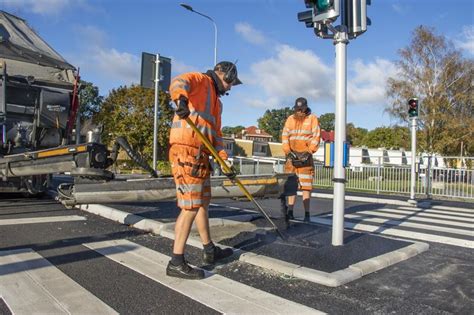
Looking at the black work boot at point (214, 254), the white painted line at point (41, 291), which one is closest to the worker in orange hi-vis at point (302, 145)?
the black work boot at point (214, 254)

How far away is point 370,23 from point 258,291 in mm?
3454

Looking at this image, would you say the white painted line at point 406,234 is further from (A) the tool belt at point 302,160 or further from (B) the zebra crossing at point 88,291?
(B) the zebra crossing at point 88,291

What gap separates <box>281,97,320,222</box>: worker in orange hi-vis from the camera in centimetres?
671

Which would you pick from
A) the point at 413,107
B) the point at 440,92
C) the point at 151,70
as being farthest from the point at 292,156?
the point at 440,92

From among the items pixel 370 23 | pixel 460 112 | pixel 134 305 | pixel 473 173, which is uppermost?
pixel 460 112

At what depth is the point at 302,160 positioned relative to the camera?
21.9 ft

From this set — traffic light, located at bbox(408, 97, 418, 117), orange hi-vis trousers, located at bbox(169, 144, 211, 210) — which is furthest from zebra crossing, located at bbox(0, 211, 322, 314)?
traffic light, located at bbox(408, 97, 418, 117)

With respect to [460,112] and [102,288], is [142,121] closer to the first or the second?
[460,112]

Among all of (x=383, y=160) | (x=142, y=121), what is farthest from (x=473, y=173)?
(x=142, y=121)

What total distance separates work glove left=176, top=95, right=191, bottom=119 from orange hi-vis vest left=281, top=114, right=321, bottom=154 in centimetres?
349

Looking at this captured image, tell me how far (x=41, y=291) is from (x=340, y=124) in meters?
3.46

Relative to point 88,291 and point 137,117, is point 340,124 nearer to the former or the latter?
point 88,291

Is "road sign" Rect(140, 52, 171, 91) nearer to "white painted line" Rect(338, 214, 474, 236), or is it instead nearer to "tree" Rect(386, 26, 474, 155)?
"white painted line" Rect(338, 214, 474, 236)

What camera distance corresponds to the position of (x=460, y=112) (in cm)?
3194
